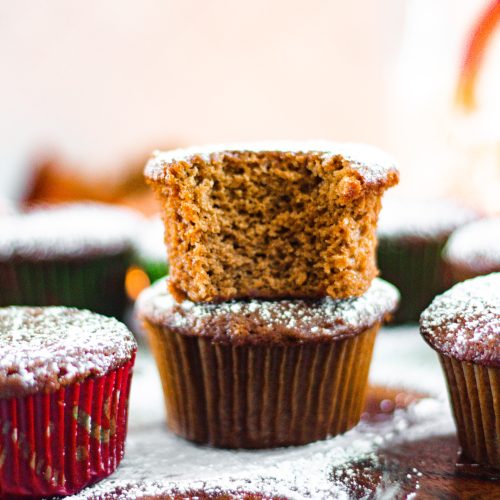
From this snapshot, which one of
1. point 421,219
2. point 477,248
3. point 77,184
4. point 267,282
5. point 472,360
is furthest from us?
point 77,184

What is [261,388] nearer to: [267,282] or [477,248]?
[267,282]

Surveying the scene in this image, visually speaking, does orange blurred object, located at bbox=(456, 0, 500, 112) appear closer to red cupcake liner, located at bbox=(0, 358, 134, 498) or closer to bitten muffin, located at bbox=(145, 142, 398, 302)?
bitten muffin, located at bbox=(145, 142, 398, 302)

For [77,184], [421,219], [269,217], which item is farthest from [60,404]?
[77,184]

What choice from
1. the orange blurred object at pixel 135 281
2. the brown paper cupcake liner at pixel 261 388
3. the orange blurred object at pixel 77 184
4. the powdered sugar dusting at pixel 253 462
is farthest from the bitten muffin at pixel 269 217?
the orange blurred object at pixel 77 184

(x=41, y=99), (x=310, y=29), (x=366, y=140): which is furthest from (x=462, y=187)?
(x=41, y=99)

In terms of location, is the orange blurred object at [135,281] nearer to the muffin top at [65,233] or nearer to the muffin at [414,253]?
the muffin top at [65,233]

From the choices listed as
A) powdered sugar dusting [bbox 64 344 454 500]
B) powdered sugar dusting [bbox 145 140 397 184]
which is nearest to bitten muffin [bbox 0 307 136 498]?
powdered sugar dusting [bbox 64 344 454 500]
